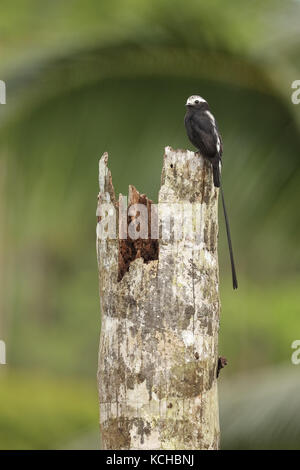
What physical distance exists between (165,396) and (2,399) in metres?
8.09

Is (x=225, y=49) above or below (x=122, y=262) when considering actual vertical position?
above

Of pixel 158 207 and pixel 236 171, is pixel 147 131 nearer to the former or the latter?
pixel 236 171

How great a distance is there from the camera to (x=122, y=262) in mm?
4766

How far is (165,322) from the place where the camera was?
458 centimetres

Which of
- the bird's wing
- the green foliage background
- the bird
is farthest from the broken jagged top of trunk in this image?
the green foliage background

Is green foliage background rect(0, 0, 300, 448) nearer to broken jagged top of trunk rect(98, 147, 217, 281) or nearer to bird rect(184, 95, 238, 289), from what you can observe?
bird rect(184, 95, 238, 289)

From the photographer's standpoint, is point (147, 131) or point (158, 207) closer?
point (158, 207)

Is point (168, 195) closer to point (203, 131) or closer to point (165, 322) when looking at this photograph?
point (165, 322)

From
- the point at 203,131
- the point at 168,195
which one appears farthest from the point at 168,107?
the point at 168,195

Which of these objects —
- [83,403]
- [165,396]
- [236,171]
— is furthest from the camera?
[83,403]

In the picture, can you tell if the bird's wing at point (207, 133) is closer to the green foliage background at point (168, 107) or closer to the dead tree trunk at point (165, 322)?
the dead tree trunk at point (165, 322)

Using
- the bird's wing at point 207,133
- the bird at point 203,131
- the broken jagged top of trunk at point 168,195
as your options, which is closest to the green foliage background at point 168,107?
the bird at point 203,131

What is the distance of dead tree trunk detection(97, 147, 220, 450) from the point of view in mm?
4543
